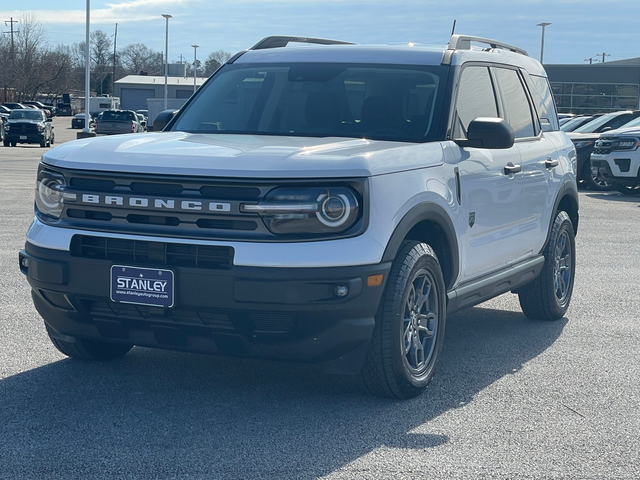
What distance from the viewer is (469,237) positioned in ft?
18.6

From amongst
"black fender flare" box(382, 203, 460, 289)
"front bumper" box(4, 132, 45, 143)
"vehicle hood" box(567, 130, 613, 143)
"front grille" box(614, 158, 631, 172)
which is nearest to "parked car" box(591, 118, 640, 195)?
"front grille" box(614, 158, 631, 172)

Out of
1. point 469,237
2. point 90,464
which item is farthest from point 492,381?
point 90,464

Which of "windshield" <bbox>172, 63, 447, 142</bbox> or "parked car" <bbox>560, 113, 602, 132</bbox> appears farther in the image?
"parked car" <bbox>560, 113, 602, 132</bbox>

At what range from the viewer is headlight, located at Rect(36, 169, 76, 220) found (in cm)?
484

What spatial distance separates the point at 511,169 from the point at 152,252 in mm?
2665

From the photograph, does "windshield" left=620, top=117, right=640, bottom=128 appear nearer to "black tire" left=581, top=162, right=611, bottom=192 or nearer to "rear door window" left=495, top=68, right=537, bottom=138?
"black tire" left=581, top=162, right=611, bottom=192

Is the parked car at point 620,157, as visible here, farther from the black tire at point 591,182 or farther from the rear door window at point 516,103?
the rear door window at point 516,103

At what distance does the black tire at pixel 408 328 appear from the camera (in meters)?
4.76

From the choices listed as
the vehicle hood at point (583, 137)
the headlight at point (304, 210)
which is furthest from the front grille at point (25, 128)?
the headlight at point (304, 210)

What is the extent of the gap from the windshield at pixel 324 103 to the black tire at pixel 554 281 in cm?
198

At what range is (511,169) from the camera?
6160 millimetres

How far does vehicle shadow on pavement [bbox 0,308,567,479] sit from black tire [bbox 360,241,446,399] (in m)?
0.14

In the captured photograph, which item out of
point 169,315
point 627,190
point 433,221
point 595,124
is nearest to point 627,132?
point 627,190

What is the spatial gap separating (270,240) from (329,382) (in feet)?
4.28
